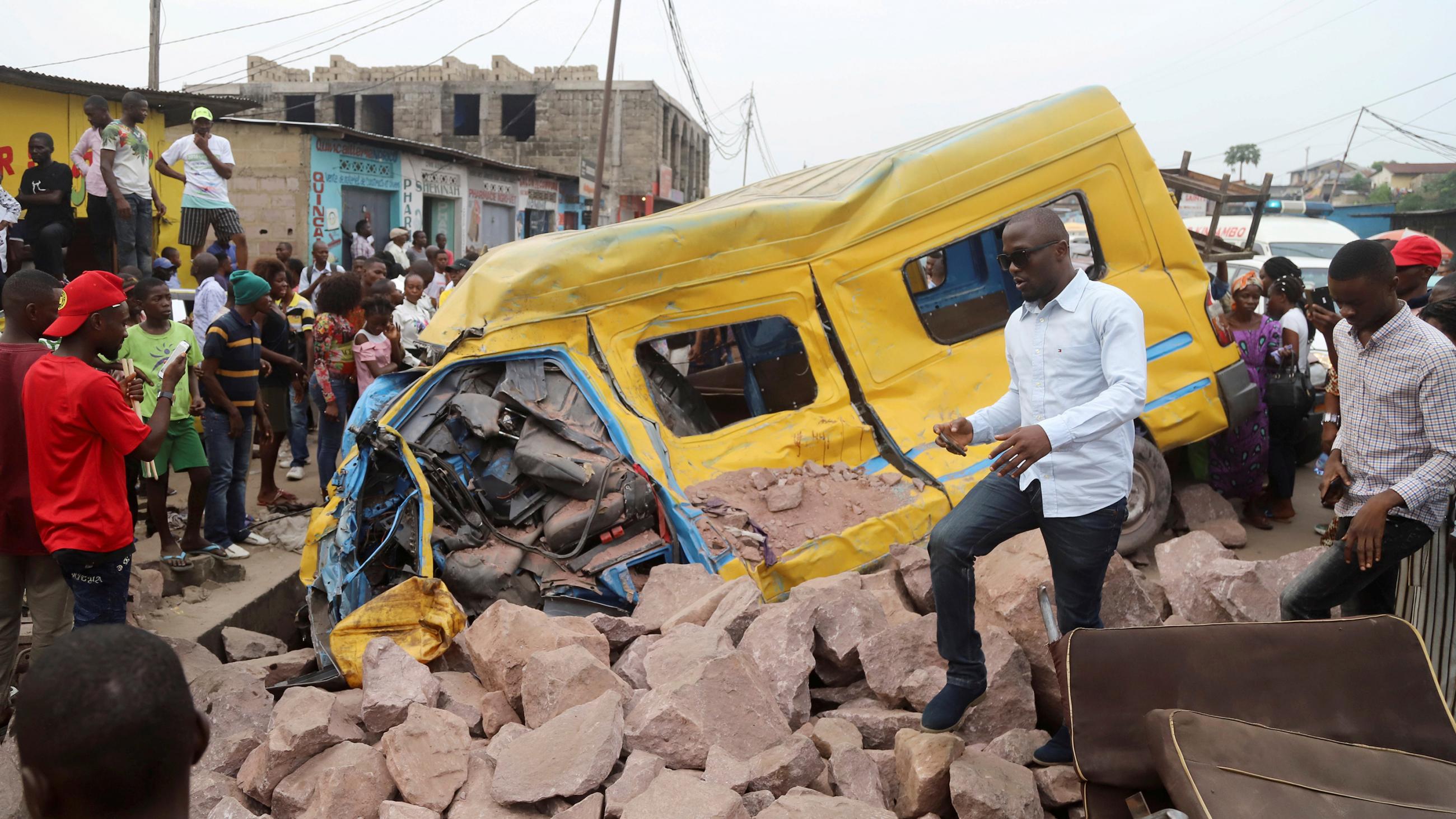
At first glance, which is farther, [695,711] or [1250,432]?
[1250,432]

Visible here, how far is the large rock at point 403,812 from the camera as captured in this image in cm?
289

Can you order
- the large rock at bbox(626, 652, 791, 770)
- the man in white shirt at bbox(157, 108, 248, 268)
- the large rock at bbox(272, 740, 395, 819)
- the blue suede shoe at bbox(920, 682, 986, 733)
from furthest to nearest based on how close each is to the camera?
the man in white shirt at bbox(157, 108, 248, 268) → the blue suede shoe at bbox(920, 682, 986, 733) → the large rock at bbox(626, 652, 791, 770) → the large rock at bbox(272, 740, 395, 819)

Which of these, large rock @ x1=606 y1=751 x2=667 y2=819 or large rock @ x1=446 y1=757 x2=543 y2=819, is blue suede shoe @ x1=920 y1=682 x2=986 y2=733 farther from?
large rock @ x1=446 y1=757 x2=543 y2=819

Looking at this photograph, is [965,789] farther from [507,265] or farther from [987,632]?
[507,265]

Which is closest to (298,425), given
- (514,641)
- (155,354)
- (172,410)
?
(172,410)

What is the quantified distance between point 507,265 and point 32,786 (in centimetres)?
373

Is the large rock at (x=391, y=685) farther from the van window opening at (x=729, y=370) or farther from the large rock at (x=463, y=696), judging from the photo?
the van window opening at (x=729, y=370)

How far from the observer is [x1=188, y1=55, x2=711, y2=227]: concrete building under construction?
32.0 metres

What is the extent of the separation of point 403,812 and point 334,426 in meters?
4.36

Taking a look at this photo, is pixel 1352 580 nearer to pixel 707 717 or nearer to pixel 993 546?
pixel 993 546

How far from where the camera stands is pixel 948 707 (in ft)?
10.7

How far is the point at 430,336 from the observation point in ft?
16.1

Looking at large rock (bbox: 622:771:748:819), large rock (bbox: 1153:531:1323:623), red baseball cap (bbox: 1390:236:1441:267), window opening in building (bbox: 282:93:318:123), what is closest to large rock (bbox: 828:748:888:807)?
large rock (bbox: 622:771:748:819)

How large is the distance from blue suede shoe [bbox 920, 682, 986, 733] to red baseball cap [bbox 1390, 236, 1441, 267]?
10.3ft
